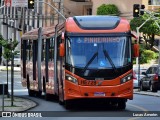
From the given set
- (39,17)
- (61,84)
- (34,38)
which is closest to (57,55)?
(61,84)

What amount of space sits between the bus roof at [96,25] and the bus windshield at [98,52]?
301mm

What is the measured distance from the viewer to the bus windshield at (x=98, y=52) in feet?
77.8

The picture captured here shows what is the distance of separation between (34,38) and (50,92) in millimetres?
4430

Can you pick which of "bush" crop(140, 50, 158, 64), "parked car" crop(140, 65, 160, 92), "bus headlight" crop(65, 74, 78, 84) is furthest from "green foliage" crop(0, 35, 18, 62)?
"bush" crop(140, 50, 158, 64)

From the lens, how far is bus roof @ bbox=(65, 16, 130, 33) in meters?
24.1

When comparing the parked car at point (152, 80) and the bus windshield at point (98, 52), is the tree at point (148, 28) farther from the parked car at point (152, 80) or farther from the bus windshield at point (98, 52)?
the bus windshield at point (98, 52)

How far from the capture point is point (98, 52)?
936 inches

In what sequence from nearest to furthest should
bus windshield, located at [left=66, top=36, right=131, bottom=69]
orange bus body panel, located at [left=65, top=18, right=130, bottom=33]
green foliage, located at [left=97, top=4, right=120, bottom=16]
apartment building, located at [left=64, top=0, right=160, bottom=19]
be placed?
bus windshield, located at [left=66, top=36, right=131, bottom=69], orange bus body panel, located at [left=65, top=18, right=130, bottom=33], green foliage, located at [left=97, top=4, right=120, bottom=16], apartment building, located at [left=64, top=0, right=160, bottom=19]

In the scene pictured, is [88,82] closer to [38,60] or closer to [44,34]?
[44,34]

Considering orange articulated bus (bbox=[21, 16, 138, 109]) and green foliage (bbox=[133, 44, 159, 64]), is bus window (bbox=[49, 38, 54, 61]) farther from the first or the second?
green foliage (bbox=[133, 44, 159, 64])

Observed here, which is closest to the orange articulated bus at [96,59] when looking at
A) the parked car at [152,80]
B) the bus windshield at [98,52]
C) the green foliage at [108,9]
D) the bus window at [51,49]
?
the bus windshield at [98,52]

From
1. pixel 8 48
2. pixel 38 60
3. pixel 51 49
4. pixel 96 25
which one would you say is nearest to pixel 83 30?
pixel 96 25

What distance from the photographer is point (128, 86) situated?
23750 millimetres

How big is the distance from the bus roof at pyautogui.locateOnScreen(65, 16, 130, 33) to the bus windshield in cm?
30
